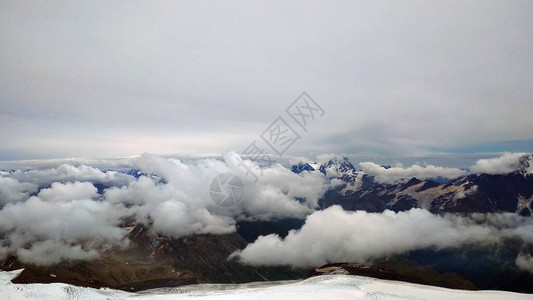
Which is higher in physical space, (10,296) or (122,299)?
(10,296)

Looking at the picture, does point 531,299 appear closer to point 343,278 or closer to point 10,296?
point 343,278

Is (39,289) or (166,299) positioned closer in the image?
(166,299)

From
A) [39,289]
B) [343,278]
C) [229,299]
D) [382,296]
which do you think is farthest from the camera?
[343,278]

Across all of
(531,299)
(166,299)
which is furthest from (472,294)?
(166,299)

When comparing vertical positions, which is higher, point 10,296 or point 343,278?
point 10,296

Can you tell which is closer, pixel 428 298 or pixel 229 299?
pixel 229 299

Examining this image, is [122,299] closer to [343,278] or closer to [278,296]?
[278,296]

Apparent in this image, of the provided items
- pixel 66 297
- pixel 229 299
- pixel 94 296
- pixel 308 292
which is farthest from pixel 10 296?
pixel 308 292

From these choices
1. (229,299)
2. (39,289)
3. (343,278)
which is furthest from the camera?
(343,278)

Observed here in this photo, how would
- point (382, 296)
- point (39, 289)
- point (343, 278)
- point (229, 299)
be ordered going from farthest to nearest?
1. point (343, 278)
2. point (39, 289)
3. point (382, 296)
4. point (229, 299)
